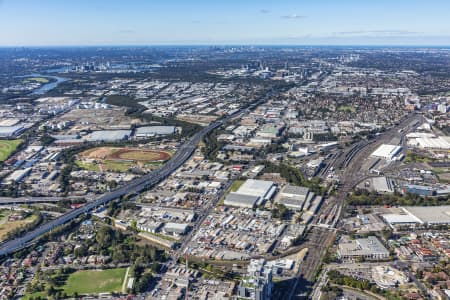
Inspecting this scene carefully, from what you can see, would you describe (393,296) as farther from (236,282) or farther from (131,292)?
(131,292)

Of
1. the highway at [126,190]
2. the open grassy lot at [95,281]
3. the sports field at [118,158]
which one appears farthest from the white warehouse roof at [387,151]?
the open grassy lot at [95,281]

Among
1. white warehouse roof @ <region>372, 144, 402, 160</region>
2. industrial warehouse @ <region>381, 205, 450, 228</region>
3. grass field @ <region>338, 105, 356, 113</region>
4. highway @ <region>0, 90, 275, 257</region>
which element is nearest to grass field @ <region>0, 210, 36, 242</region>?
highway @ <region>0, 90, 275, 257</region>

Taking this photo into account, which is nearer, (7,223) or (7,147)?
(7,223)

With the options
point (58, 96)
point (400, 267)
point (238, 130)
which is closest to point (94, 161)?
point (238, 130)

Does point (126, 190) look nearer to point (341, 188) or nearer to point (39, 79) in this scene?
point (341, 188)

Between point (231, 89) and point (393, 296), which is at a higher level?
point (231, 89)

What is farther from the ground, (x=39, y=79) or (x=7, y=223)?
(x=39, y=79)

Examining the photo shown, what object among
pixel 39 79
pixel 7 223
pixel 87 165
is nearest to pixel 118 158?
pixel 87 165
